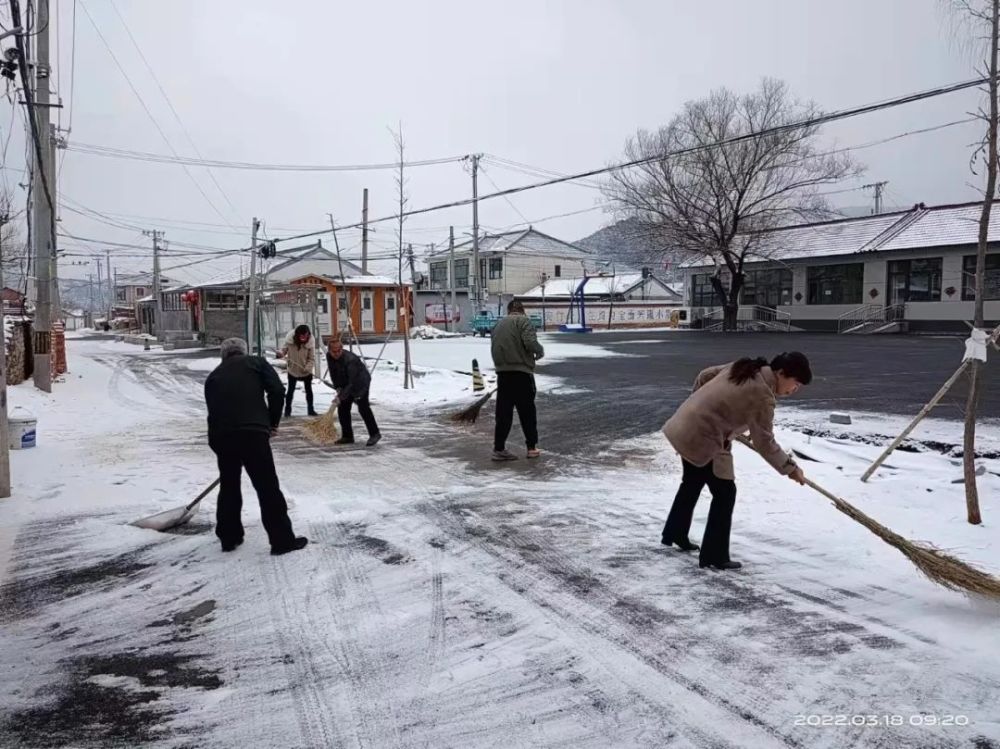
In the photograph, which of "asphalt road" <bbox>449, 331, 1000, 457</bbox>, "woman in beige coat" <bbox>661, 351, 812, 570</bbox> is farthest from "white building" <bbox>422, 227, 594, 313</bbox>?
"woman in beige coat" <bbox>661, 351, 812, 570</bbox>

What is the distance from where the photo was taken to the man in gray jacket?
7664mm

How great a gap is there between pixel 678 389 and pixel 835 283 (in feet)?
99.4

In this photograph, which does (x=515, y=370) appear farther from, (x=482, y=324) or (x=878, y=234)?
(x=878, y=234)

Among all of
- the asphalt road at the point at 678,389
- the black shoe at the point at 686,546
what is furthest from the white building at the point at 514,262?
the black shoe at the point at 686,546

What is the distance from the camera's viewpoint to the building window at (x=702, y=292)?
154 ft

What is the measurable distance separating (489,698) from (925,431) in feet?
24.2

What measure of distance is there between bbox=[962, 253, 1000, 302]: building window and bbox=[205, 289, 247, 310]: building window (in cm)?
3397

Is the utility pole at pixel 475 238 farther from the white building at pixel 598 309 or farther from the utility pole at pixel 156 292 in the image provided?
the utility pole at pixel 156 292

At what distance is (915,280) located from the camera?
3544 centimetres

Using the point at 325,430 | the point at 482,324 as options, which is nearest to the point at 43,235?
the point at 325,430

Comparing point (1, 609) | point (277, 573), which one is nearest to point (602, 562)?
point (277, 573)

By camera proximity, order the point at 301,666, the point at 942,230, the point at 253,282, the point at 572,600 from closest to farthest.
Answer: the point at 301,666 → the point at 572,600 → the point at 253,282 → the point at 942,230

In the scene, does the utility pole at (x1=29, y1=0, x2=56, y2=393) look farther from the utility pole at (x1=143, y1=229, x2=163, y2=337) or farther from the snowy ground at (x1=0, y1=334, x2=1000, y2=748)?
the utility pole at (x1=143, y1=229, x2=163, y2=337)

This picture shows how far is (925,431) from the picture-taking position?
844 cm
